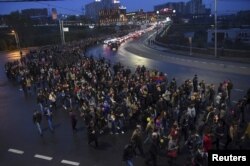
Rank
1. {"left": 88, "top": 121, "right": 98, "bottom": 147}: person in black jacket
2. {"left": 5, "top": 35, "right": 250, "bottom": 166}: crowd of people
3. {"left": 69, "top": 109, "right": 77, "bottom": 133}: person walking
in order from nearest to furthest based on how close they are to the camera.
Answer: {"left": 5, "top": 35, "right": 250, "bottom": 166}: crowd of people, {"left": 88, "top": 121, "right": 98, "bottom": 147}: person in black jacket, {"left": 69, "top": 109, "right": 77, "bottom": 133}: person walking

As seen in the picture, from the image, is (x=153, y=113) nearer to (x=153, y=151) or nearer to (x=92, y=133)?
(x=92, y=133)

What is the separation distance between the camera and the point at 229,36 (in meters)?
75.4

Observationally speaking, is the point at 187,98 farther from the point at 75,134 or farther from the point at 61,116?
the point at 61,116

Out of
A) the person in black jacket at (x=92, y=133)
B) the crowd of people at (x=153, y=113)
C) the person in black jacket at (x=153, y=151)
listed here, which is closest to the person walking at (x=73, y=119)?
the crowd of people at (x=153, y=113)

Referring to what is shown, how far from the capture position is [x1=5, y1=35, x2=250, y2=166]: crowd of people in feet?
45.2

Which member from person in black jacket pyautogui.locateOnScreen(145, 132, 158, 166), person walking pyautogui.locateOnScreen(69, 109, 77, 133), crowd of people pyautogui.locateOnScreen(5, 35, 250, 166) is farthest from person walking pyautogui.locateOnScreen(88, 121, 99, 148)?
person in black jacket pyautogui.locateOnScreen(145, 132, 158, 166)

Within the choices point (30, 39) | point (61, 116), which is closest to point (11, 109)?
point (61, 116)

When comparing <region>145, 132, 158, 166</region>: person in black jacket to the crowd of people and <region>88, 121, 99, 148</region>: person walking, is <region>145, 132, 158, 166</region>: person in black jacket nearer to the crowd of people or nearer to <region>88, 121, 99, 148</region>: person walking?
the crowd of people

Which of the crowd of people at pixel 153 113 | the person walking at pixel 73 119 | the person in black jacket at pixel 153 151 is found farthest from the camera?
the person walking at pixel 73 119

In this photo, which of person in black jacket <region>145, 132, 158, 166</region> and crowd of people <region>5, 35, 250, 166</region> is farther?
crowd of people <region>5, 35, 250, 166</region>

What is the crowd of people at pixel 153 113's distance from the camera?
542 inches

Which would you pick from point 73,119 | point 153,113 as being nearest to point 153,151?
point 153,113

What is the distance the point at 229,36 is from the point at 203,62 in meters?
36.7

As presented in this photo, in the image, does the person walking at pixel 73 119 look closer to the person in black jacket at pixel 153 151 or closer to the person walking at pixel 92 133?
the person walking at pixel 92 133
